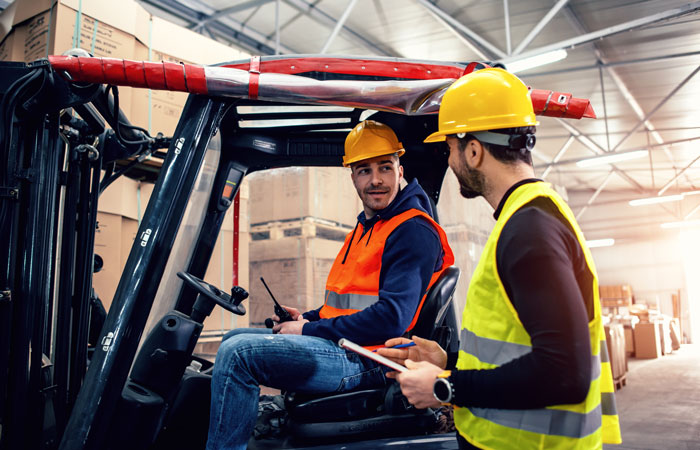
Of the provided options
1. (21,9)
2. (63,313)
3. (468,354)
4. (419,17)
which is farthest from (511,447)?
(419,17)

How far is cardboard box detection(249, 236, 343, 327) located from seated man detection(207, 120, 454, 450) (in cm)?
235

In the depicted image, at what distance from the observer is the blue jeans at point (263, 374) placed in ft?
6.04

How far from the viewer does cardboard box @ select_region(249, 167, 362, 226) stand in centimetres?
481

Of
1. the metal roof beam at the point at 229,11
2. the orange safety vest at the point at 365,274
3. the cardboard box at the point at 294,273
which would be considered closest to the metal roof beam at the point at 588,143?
the metal roof beam at the point at 229,11

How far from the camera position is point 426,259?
2.09 meters

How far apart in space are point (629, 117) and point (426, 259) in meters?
11.9

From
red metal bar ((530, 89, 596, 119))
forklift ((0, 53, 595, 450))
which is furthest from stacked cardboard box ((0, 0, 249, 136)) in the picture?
red metal bar ((530, 89, 596, 119))

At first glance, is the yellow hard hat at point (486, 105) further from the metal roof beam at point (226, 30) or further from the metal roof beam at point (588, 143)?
the metal roof beam at point (588, 143)

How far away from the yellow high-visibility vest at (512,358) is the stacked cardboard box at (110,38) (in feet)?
9.24

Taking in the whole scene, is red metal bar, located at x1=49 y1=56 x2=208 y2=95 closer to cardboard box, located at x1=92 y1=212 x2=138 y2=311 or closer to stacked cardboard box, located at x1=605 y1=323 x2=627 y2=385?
cardboard box, located at x1=92 y1=212 x2=138 y2=311

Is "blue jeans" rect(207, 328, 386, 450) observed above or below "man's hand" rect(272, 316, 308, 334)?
below

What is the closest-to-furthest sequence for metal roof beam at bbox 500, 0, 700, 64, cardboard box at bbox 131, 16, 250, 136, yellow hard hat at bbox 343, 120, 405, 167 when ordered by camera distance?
yellow hard hat at bbox 343, 120, 405, 167
cardboard box at bbox 131, 16, 250, 136
metal roof beam at bbox 500, 0, 700, 64

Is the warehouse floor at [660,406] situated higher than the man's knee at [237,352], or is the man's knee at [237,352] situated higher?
the man's knee at [237,352]

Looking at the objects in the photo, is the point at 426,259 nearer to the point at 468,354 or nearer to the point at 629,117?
the point at 468,354
